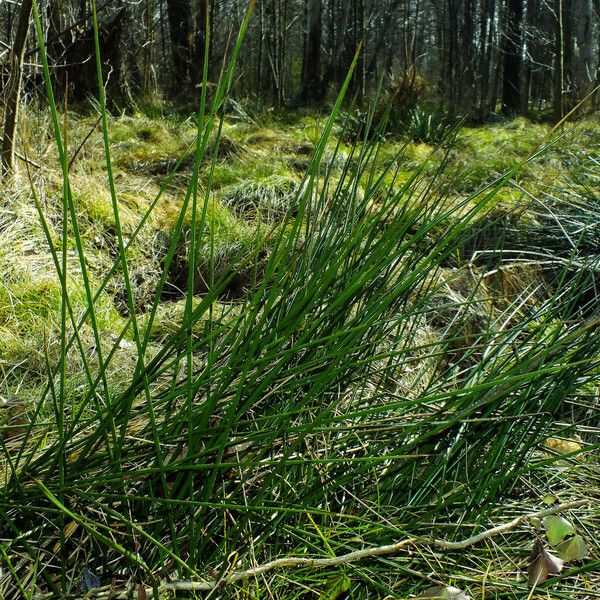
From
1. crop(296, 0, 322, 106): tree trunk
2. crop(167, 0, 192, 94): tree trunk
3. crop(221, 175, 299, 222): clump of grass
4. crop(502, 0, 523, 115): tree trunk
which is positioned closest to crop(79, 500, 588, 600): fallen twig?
crop(221, 175, 299, 222): clump of grass

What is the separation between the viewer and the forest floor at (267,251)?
3.71 ft

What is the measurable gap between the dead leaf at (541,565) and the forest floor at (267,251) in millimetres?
22

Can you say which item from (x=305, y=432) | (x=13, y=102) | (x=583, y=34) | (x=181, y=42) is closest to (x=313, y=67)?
(x=181, y=42)

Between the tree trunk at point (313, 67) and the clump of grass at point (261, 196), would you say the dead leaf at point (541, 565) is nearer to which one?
the clump of grass at point (261, 196)

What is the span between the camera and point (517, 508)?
1354mm

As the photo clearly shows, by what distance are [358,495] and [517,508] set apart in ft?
1.16

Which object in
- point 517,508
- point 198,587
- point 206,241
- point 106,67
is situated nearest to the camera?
point 198,587

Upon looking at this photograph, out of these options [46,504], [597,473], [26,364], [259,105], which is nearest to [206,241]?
[26,364]

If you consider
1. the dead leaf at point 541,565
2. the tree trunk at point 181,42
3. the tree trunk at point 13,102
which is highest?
the tree trunk at point 181,42

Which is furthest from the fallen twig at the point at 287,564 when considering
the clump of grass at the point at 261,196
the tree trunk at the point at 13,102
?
the clump of grass at the point at 261,196

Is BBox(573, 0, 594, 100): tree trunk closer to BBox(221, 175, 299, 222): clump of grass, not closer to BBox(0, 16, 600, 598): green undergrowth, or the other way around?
BBox(221, 175, 299, 222): clump of grass

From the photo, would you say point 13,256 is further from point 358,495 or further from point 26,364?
point 358,495

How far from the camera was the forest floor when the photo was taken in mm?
1132

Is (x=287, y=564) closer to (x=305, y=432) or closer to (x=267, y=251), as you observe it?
(x=305, y=432)
